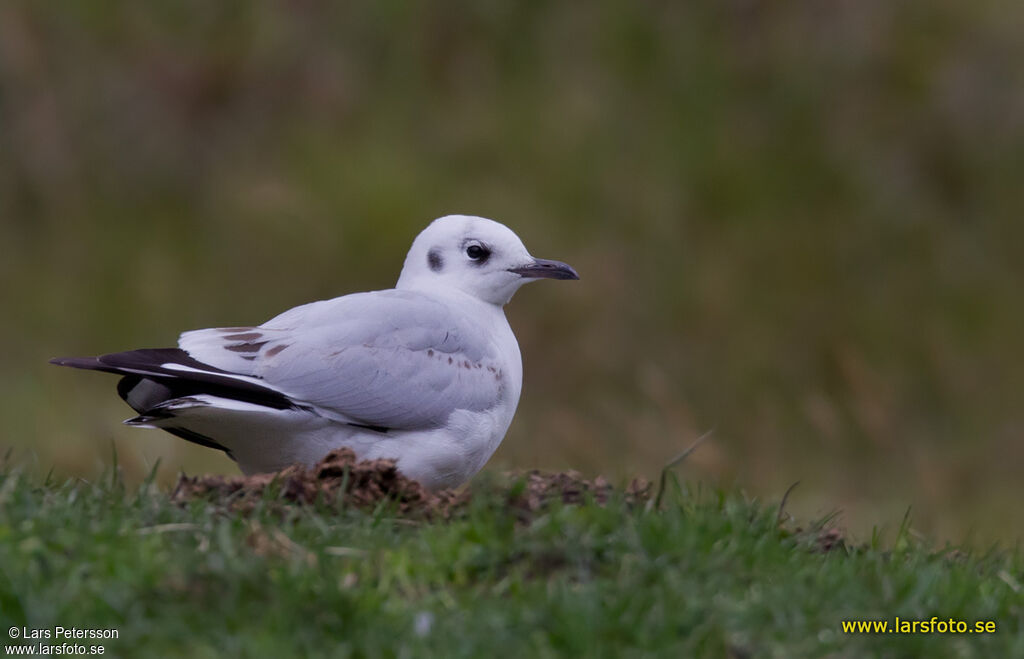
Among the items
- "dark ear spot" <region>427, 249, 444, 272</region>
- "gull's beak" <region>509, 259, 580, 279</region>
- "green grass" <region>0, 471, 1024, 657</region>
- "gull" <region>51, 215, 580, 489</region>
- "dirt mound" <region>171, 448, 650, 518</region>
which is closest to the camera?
"green grass" <region>0, 471, 1024, 657</region>

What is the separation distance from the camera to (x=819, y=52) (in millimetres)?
14148

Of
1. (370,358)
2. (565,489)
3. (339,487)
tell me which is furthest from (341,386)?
(565,489)

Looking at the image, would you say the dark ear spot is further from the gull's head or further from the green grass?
the green grass

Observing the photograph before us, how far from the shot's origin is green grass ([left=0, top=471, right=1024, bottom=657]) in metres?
3.95

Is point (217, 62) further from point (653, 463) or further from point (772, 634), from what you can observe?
point (772, 634)

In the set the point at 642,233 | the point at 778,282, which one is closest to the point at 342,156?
the point at 642,233

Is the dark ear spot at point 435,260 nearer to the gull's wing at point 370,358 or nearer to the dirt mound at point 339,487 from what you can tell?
the gull's wing at point 370,358

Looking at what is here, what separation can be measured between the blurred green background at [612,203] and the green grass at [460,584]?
5.26m

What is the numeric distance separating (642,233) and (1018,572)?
25.1 feet

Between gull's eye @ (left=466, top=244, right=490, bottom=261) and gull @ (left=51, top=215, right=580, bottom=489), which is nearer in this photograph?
gull @ (left=51, top=215, right=580, bottom=489)

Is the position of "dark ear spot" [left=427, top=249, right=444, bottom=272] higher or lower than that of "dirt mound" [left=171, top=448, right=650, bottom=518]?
higher

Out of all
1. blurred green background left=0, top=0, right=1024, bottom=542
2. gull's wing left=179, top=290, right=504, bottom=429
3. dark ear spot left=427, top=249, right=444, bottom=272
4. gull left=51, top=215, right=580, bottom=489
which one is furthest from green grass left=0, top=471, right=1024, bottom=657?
blurred green background left=0, top=0, right=1024, bottom=542

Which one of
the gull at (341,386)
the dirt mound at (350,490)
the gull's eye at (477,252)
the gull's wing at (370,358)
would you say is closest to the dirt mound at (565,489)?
the dirt mound at (350,490)

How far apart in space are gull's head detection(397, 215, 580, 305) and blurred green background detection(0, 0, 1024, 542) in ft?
12.2
